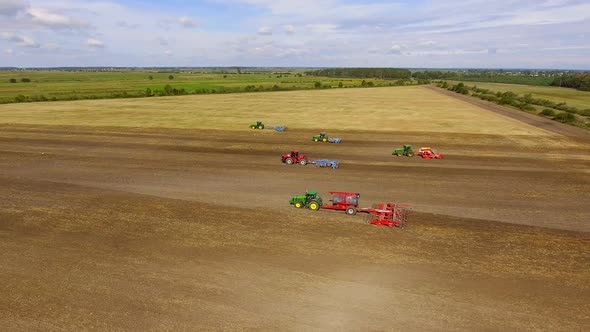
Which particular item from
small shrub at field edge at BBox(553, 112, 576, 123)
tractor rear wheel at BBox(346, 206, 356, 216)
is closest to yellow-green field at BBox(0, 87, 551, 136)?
small shrub at field edge at BBox(553, 112, 576, 123)

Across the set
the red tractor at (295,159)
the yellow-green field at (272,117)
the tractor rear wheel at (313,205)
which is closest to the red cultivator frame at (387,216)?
the tractor rear wheel at (313,205)

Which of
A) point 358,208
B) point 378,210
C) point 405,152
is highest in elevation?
point 405,152

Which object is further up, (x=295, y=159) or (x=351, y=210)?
(x=295, y=159)

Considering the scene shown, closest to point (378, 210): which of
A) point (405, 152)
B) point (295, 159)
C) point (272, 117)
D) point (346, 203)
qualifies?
point (346, 203)

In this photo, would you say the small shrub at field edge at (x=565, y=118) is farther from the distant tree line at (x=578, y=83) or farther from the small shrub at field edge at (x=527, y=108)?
the distant tree line at (x=578, y=83)

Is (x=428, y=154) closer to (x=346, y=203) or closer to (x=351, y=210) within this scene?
(x=346, y=203)

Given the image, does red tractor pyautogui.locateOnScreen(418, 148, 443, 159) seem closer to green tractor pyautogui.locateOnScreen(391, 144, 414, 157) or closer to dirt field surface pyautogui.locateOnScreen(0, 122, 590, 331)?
green tractor pyautogui.locateOnScreen(391, 144, 414, 157)

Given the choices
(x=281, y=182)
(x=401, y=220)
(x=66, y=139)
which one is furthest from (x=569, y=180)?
(x=66, y=139)
